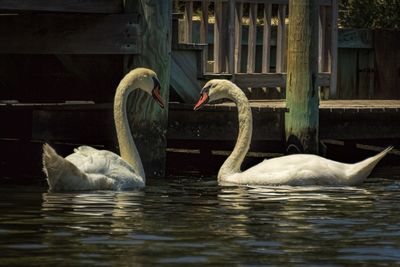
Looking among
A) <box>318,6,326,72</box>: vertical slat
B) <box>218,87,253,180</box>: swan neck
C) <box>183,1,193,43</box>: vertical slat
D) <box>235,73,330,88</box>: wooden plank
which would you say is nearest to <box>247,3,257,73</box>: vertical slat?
<box>235,73,330,88</box>: wooden plank

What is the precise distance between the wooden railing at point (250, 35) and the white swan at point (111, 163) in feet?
8.53

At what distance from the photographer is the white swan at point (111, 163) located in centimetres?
1295

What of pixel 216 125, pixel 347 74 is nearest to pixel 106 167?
pixel 216 125

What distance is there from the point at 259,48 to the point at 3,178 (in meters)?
6.99

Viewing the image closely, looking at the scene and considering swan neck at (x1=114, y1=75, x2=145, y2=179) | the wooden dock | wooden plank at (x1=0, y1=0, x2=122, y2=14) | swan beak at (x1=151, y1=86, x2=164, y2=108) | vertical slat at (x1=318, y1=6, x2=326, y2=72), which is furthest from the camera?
vertical slat at (x1=318, y1=6, x2=326, y2=72)

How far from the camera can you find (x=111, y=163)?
13.6 metres

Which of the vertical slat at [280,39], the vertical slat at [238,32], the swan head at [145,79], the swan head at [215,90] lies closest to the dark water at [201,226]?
the swan head at [145,79]

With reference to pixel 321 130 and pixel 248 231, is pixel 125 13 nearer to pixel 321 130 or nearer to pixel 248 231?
pixel 321 130

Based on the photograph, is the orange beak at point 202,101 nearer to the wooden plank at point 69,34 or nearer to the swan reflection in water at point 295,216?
the wooden plank at point 69,34

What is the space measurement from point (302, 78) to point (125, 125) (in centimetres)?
228

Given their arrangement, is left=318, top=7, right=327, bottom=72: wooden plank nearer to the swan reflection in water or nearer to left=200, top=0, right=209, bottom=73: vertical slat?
left=200, top=0, right=209, bottom=73: vertical slat

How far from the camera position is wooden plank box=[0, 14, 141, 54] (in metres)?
14.6

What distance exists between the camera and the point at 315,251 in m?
9.33

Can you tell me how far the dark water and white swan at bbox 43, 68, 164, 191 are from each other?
22 centimetres
